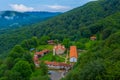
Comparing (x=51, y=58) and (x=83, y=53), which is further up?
A: (x=83, y=53)

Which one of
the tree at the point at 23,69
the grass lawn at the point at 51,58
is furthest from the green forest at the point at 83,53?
the grass lawn at the point at 51,58

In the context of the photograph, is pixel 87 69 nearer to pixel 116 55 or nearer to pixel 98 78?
pixel 98 78

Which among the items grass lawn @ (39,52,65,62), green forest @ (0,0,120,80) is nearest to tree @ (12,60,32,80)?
green forest @ (0,0,120,80)

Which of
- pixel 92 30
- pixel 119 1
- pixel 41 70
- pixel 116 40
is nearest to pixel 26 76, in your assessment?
pixel 41 70

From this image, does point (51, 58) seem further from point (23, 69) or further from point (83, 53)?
point (23, 69)

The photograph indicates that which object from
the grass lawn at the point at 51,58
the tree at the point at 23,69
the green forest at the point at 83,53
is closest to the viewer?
the green forest at the point at 83,53

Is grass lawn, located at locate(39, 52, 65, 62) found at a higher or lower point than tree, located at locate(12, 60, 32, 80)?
lower

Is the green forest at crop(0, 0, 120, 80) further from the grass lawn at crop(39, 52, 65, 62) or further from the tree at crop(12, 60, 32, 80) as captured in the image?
the grass lawn at crop(39, 52, 65, 62)

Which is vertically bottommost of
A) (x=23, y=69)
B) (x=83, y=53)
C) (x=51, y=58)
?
(x=51, y=58)

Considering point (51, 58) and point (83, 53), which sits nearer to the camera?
point (83, 53)

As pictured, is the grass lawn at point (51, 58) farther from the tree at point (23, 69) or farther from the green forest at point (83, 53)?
the tree at point (23, 69)

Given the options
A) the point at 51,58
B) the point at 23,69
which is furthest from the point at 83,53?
the point at 51,58
